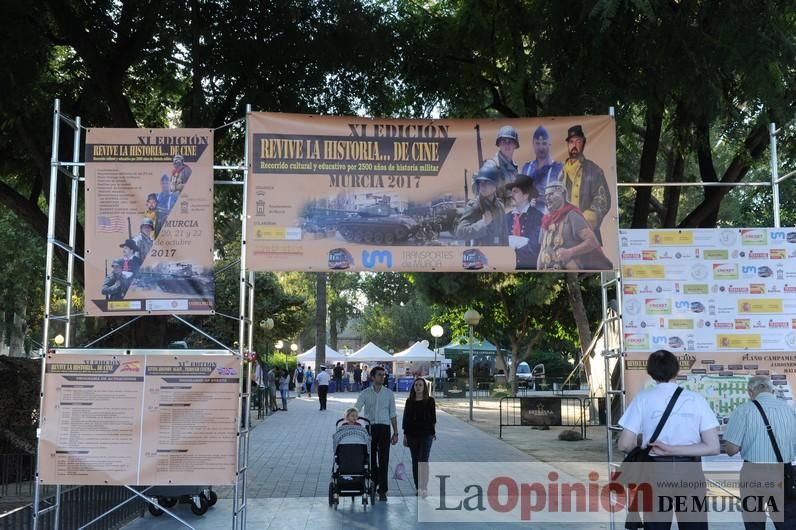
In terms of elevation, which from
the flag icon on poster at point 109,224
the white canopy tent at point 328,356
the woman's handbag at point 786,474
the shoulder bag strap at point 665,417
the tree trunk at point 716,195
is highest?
the tree trunk at point 716,195

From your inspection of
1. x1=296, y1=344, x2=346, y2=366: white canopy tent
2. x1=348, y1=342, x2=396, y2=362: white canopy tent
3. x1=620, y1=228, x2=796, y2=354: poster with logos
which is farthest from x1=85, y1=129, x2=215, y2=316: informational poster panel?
x1=296, y1=344, x2=346, y2=366: white canopy tent

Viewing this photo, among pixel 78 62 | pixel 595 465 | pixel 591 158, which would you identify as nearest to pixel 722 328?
pixel 591 158

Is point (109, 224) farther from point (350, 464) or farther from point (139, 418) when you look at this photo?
point (350, 464)

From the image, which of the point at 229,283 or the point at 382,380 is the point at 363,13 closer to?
the point at 382,380

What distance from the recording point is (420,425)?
1167 centimetres

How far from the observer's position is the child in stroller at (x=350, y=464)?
10.5 metres

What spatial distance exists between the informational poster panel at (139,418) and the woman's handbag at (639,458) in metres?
3.70

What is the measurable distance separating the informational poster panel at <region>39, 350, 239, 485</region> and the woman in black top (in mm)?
4450

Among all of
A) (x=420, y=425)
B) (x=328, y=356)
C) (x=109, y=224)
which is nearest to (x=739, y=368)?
(x=420, y=425)

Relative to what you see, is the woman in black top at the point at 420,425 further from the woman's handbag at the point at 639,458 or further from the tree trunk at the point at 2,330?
the tree trunk at the point at 2,330

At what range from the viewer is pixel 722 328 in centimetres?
882

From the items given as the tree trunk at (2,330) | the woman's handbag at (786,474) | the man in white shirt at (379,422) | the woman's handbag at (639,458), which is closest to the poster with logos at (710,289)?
the woman's handbag at (786,474)

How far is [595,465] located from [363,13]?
9446 millimetres

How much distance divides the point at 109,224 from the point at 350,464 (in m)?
4.59
